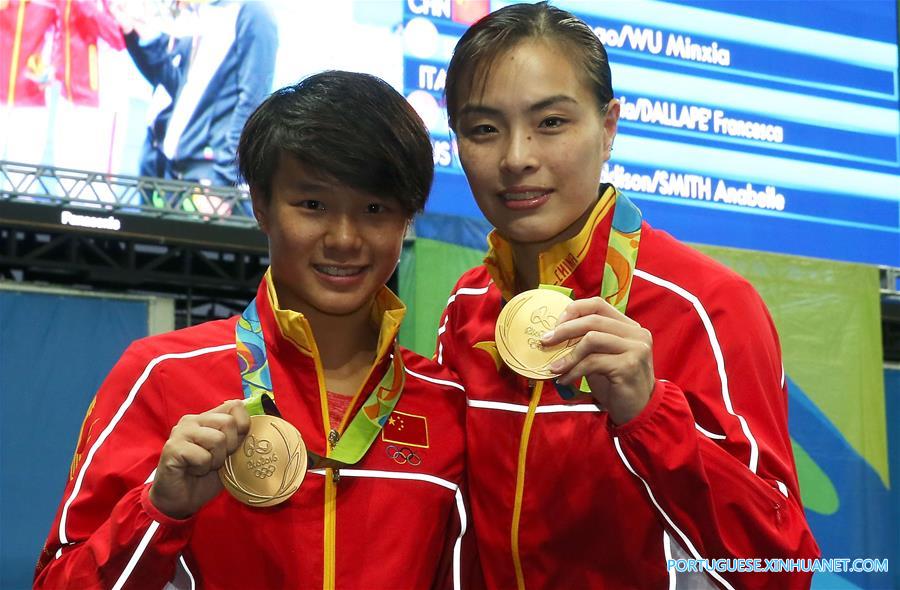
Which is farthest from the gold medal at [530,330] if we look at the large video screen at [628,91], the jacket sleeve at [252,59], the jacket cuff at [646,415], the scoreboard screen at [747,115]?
the scoreboard screen at [747,115]

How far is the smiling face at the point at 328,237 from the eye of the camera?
178 cm

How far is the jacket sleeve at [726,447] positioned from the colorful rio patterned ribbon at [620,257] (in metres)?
0.13

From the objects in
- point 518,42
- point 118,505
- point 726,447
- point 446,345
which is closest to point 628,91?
point 446,345

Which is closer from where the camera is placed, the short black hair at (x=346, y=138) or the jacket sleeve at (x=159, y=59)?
the short black hair at (x=346, y=138)

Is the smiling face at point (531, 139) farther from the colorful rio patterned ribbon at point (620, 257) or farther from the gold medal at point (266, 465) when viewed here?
the gold medal at point (266, 465)

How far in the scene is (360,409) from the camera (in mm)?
1836

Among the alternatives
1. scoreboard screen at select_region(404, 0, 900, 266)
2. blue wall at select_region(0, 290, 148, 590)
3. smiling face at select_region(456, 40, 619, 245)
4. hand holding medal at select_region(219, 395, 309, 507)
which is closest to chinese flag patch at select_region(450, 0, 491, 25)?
scoreboard screen at select_region(404, 0, 900, 266)

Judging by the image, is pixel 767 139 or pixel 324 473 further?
pixel 767 139

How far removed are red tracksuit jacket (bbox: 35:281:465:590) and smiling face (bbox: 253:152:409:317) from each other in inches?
2.8

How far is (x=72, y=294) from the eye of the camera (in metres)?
5.70

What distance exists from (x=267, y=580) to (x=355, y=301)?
456 mm

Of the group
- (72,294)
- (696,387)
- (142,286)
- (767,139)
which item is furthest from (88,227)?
(696,387)

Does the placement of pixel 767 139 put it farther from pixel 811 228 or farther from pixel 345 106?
pixel 345 106

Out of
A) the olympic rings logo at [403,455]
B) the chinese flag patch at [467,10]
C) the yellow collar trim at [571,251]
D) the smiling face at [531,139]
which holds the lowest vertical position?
the olympic rings logo at [403,455]
